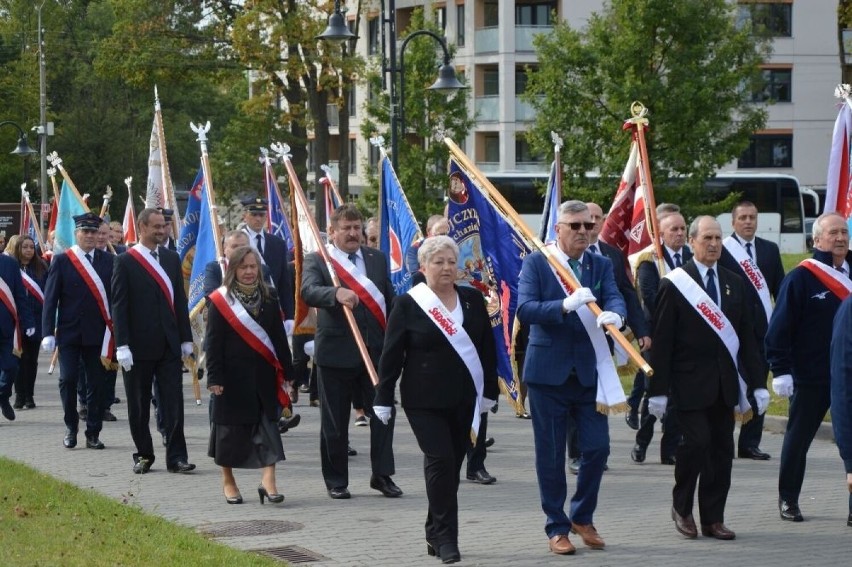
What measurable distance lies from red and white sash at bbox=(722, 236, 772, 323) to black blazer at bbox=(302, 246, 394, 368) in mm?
2868

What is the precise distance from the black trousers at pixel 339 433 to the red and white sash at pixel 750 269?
10.9ft

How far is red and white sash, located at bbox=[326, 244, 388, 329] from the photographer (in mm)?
11172

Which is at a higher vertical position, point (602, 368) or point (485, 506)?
point (602, 368)

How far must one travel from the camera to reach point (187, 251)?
17516mm

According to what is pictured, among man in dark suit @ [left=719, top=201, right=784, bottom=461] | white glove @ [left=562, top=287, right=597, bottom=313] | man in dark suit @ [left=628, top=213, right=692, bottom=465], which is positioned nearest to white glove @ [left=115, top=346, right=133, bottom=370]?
man in dark suit @ [left=628, top=213, right=692, bottom=465]

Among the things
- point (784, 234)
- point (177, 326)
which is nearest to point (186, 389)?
point (177, 326)

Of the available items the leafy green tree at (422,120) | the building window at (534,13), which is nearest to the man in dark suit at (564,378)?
the leafy green tree at (422,120)

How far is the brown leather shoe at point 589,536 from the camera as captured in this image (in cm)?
873

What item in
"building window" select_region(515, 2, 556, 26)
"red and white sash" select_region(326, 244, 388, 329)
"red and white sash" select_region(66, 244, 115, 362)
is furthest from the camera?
"building window" select_region(515, 2, 556, 26)

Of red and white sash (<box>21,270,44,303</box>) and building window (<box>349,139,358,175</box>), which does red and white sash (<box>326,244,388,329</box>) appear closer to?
red and white sash (<box>21,270,44,303</box>)

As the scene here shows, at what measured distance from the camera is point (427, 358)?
8547mm

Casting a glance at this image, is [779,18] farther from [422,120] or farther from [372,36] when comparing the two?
[422,120]

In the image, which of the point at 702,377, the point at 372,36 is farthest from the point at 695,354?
the point at 372,36

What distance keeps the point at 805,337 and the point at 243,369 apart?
12.6ft
